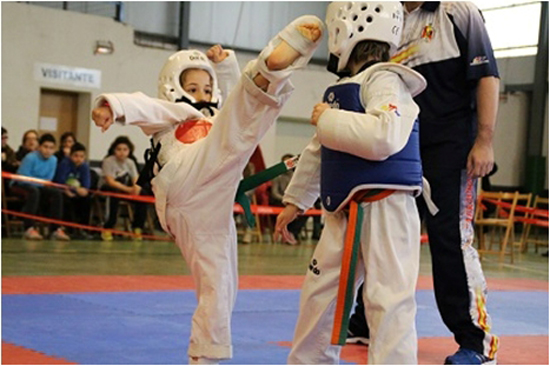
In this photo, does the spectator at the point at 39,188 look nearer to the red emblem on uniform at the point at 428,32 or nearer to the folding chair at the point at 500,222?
the folding chair at the point at 500,222

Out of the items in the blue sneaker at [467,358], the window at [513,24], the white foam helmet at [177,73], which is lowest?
the blue sneaker at [467,358]

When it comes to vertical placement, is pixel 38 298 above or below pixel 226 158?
below

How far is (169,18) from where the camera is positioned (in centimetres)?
1755

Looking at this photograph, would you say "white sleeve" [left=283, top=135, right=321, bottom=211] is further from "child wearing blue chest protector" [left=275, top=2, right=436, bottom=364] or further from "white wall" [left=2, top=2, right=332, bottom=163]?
"white wall" [left=2, top=2, right=332, bottom=163]

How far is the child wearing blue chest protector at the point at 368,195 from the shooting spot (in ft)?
9.66

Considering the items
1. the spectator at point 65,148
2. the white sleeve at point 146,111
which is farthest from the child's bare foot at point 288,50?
the spectator at point 65,148

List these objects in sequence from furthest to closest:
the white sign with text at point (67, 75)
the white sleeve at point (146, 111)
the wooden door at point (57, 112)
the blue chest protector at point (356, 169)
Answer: the wooden door at point (57, 112)
the white sign with text at point (67, 75)
the white sleeve at point (146, 111)
the blue chest protector at point (356, 169)

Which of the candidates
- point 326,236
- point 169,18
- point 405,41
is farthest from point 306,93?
point 326,236

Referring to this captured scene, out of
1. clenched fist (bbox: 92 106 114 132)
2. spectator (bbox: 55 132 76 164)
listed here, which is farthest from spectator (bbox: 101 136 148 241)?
clenched fist (bbox: 92 106 114 132)

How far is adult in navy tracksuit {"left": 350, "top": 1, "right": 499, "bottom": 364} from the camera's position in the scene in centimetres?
404

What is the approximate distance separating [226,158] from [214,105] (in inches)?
18.9

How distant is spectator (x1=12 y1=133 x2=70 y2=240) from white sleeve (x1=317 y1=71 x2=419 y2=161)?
9.03m

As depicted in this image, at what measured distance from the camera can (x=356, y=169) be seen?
9.89ft

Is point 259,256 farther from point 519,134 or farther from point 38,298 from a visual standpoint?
point 519,134
